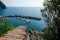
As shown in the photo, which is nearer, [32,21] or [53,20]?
[53,20]

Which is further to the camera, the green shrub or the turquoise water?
the turquoise water

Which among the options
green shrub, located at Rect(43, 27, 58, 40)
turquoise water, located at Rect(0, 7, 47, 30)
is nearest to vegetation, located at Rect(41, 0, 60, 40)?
green shrub, located at Rect(43, 27, 58, 40)

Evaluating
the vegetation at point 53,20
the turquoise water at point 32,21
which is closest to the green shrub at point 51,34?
the vegetation at point 53,20

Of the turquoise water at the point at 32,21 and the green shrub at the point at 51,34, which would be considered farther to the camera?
the turquoise water at the point at 32,21

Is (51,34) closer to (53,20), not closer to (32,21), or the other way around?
(53,20)

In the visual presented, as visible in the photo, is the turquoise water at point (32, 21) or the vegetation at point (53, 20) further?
the turquoise water at point (32, 21)

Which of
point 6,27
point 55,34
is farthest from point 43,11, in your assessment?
point 6,27

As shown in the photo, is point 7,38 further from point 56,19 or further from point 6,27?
point 56,19

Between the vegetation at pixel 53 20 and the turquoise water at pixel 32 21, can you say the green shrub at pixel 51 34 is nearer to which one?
the vegetation at pixel 53 20

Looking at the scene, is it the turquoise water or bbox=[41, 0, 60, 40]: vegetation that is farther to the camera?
the turquoise water

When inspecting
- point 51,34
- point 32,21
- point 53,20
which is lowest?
point 51,34

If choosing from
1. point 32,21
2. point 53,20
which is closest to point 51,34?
point 53,20

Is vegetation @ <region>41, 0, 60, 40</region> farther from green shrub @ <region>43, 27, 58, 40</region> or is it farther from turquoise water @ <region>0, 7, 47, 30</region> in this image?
turquoise water @ <region>0, 7, 47, 30</region>

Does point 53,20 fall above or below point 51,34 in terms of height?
above
